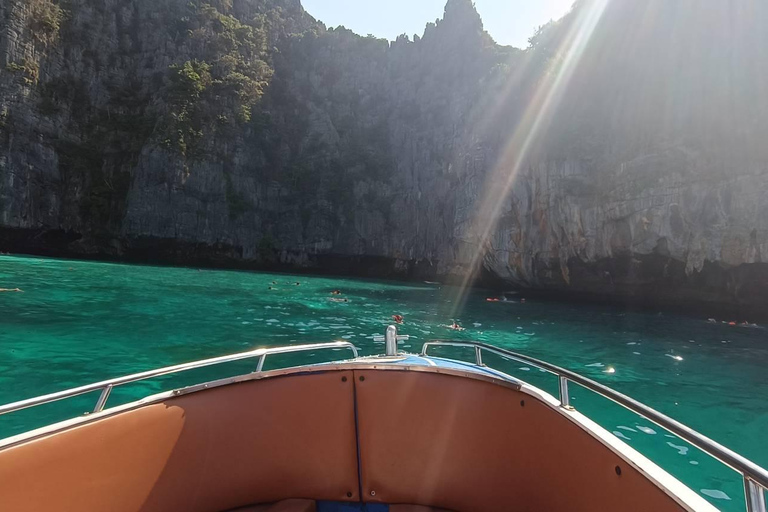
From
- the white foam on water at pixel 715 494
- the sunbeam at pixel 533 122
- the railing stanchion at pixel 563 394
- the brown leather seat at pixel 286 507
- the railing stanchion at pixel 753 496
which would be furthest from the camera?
the sunbeam at pixel 533 122

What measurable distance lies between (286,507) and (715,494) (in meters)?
4.31

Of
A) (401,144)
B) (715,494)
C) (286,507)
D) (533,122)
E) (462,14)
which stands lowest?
(715,494)

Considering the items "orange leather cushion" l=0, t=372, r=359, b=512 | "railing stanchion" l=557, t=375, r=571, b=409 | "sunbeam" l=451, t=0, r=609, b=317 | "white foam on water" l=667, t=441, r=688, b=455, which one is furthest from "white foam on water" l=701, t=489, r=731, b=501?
"sunbeam" l=451, t=0, r=609, b=317

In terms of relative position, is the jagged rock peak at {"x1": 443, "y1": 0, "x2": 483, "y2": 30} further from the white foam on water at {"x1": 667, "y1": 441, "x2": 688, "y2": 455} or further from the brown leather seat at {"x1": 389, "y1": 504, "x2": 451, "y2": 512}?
the brown leather seat at {"x1": 389, "y1": 504, "x2": 451, "y2": 512}

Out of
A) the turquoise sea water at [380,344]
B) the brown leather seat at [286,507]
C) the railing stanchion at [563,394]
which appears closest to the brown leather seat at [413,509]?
the brown leather seat at [286,507]

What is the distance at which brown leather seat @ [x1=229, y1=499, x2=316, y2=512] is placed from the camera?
240 centimetres

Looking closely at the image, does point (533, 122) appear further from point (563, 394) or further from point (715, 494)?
point (563, 394)

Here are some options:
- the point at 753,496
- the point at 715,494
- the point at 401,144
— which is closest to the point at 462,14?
the point at 401,144

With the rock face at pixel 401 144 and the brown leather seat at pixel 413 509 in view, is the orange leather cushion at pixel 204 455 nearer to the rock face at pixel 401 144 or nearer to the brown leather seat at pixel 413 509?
the brown leather seat at pixel 413 509

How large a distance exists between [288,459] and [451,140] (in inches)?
1651

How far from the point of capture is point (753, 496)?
1.16 meters

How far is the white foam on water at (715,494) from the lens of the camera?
3963 millimetres

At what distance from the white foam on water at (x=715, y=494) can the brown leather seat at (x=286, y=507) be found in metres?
4.07

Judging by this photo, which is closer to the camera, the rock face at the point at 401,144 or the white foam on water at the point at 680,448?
the white foam on water at the point at 680,448
